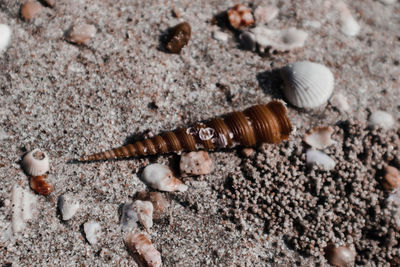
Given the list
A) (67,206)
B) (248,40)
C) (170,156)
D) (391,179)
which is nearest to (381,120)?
(391,179)

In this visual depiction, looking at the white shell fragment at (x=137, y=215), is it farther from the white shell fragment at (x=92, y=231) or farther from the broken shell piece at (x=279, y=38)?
the broken shell piece at (x=279, y=38)

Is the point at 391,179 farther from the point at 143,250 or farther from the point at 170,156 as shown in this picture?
the point at 143,250

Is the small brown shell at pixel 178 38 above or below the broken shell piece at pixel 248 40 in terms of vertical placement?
above

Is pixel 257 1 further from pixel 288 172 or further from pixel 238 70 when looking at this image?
pixel 288 172

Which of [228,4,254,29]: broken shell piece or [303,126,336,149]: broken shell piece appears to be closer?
[303,126,336,149]: broken shell piece

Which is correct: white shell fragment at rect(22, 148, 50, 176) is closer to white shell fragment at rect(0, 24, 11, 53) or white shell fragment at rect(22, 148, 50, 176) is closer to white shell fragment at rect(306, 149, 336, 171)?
white shell fragment at rect(0, 24, 11, 53)

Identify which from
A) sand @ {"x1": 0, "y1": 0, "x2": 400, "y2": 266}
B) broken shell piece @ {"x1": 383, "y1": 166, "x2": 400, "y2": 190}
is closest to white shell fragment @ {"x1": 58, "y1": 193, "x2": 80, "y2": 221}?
sand @ {"x1": 0, "y1": 0, "x2": 400, "y2": 266}

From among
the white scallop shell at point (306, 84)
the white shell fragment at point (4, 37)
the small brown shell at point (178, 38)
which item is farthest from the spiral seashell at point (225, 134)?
the white shell fragment at point (4, 37)
